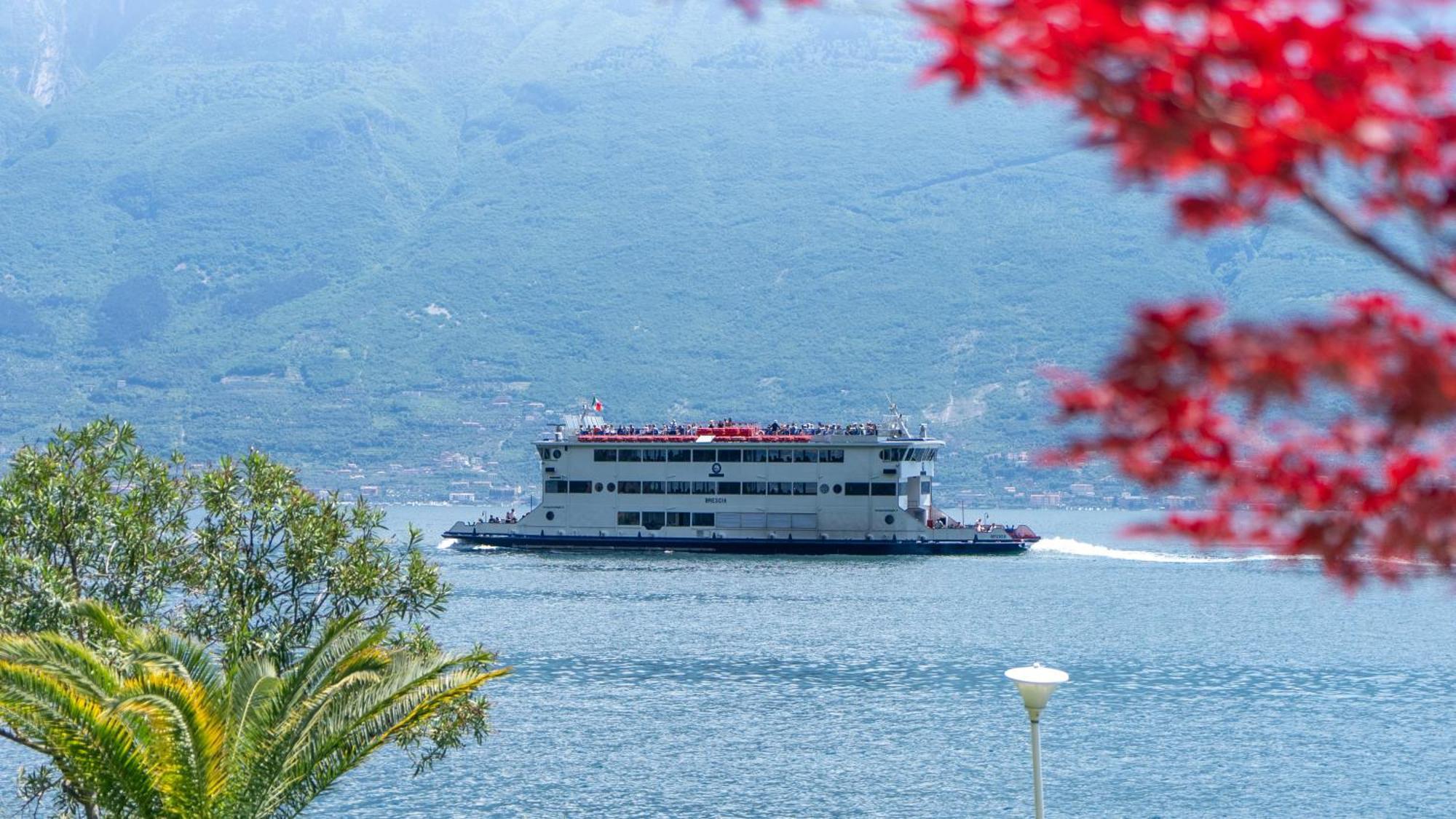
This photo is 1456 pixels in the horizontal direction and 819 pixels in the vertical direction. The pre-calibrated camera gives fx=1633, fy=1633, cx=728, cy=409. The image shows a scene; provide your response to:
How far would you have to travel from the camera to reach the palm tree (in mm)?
13875

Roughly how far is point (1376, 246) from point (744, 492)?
314 feet

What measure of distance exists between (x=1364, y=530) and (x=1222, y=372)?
99 centimetres

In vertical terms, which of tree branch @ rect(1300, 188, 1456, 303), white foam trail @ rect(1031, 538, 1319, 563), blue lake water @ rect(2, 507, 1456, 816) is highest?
tree branch @ rect(1300, 188, 1456, 303)

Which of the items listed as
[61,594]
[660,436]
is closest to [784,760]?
[61,594]

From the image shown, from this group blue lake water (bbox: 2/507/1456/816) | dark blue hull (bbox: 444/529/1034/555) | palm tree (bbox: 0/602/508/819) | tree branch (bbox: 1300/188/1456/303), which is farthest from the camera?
dark blue hull (bbox: 444/529/1034/555)

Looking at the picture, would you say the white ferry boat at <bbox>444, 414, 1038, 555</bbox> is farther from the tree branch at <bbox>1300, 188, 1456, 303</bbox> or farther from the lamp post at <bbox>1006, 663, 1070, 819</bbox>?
the tree branch at <bbox>1300, 188, 1456, 303</bbox>

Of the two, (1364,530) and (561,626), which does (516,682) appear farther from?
(1364,530)

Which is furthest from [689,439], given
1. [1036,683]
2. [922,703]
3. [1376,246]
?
[1376,246]

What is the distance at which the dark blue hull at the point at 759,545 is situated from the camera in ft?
325

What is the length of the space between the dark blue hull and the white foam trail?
1770 centimetres

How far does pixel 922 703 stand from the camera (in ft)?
154

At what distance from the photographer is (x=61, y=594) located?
18188mm

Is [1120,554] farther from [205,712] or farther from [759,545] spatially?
[205,712]

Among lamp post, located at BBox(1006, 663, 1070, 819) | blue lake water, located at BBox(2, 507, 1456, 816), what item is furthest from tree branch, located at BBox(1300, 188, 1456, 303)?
lamp post, located at BBox(1006, 663, 1070, 819)
